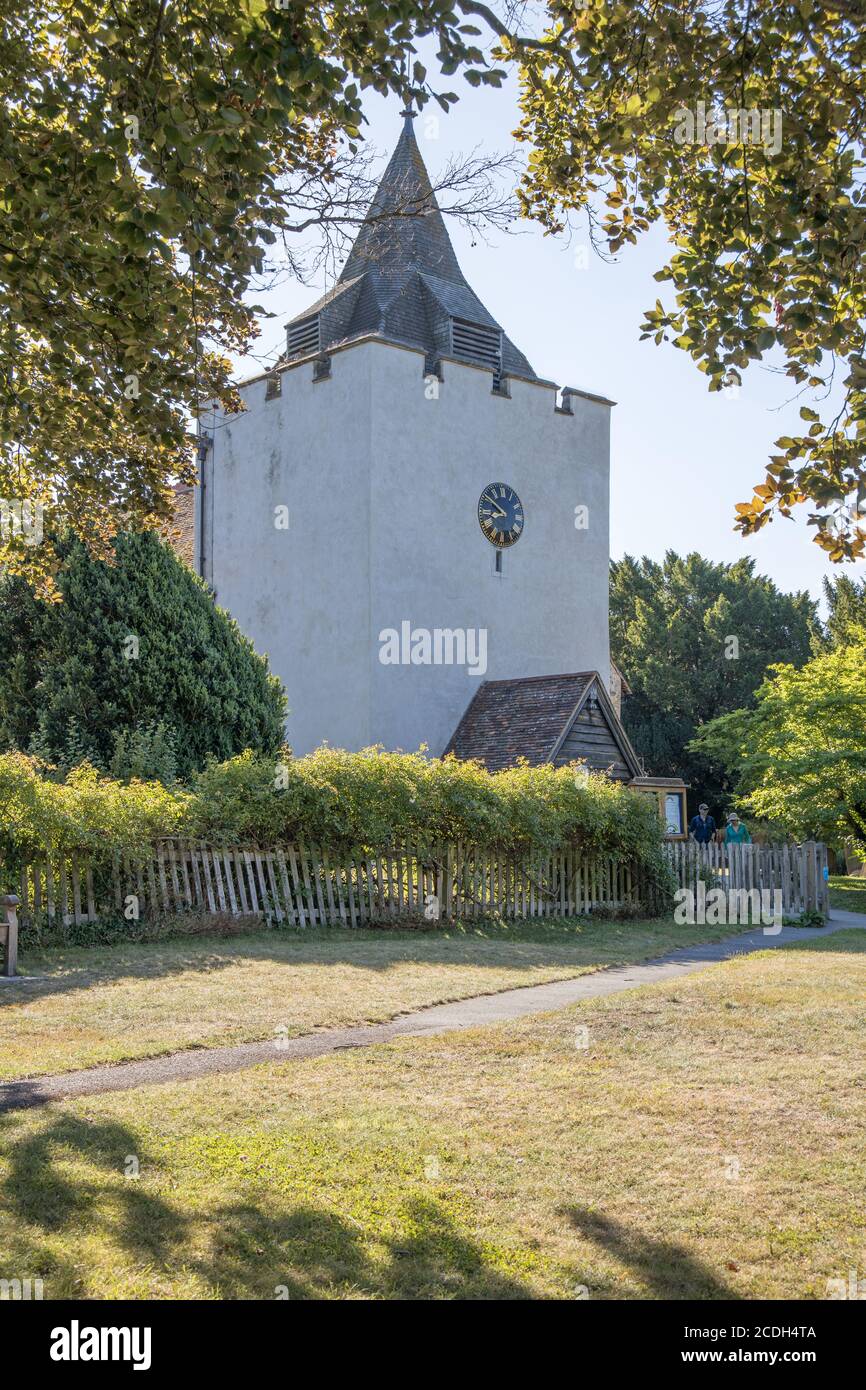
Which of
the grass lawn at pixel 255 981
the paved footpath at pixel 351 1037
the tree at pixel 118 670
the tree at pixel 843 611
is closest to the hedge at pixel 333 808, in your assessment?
the tree at pixel 118 670

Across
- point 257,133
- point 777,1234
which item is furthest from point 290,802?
point 777,1234

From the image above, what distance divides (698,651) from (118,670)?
47.9m

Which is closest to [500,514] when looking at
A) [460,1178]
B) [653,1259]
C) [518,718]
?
[518,718]

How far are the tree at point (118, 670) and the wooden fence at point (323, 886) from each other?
3.27 m

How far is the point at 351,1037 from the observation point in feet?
29.1

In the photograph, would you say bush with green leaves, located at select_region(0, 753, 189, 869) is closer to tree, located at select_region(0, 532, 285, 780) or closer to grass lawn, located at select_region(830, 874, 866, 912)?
tree, located at select_region(0, 532, 285, 780)

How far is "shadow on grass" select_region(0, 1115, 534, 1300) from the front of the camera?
4215 mm

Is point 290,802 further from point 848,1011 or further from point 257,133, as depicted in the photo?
point 257,133

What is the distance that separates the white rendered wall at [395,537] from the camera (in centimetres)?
2817

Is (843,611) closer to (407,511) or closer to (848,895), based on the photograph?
(848,895)

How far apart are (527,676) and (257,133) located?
81.8ft

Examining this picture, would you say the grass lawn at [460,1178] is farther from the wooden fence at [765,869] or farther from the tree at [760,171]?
the wooden fence at [765,869]

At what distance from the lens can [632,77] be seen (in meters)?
Answer: 8.34

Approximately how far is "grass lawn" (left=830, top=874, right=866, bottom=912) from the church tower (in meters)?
7.63
